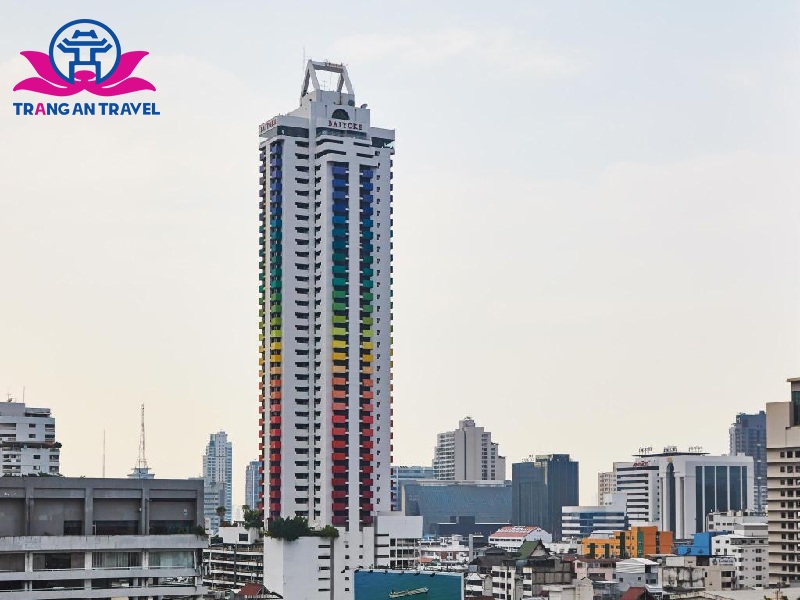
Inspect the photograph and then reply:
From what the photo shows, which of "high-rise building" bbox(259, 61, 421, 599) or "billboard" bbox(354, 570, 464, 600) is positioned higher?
"high-rise building" bbox(259, 61, 421, 599)

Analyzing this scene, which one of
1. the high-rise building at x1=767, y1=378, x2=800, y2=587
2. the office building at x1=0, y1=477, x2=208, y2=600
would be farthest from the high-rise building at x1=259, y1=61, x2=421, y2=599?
the office building at x1=0, y1=477, x2=208, y2=600

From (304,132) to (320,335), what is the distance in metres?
23.2

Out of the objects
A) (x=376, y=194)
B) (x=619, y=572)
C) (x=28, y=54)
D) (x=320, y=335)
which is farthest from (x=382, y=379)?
(x=28, y=54)

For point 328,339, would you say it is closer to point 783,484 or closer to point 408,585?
point 408,585

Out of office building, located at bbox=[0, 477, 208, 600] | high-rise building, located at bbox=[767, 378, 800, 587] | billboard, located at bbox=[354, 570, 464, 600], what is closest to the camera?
office building, located at bbox=[0, 477, 208, 600]

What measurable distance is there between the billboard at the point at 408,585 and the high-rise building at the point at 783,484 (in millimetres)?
41975

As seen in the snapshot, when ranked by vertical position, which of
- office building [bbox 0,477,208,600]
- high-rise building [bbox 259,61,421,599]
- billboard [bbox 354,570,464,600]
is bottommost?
billboard [bbox 354,570,464,600]

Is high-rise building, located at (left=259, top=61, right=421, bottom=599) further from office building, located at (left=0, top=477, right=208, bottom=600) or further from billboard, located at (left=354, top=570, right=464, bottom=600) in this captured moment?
office building, located at (left=0, top=477, right=208, bottom=600)

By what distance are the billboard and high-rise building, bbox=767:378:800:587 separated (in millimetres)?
41975

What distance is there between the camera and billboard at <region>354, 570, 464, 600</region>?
130 meters

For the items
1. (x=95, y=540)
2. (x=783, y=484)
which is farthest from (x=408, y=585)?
(x=95, y=540)

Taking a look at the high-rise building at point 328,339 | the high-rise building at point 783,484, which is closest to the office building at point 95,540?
the high-rise building at point 328,339

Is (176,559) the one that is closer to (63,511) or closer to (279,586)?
(63,511)

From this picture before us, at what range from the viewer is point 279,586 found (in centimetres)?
15738
